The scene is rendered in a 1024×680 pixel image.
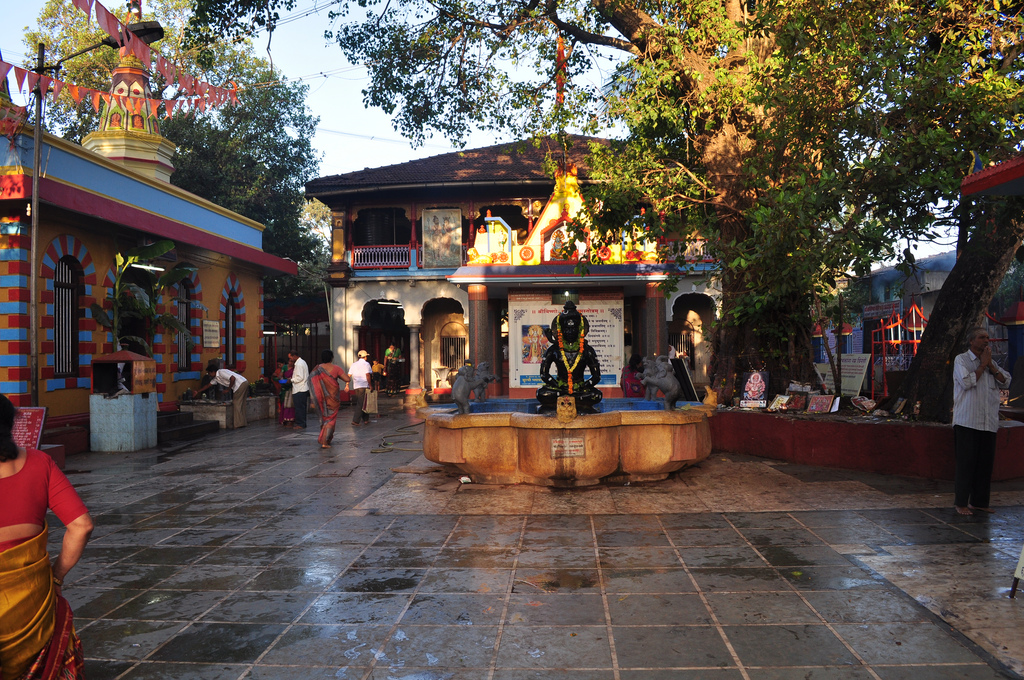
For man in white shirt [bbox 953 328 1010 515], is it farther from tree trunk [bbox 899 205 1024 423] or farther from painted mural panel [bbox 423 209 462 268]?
painted mural panel [bbox 423 209 462 268]

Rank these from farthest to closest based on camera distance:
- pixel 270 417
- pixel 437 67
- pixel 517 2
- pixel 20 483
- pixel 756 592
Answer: pixel 270 417 < pixel 437 67 < pixel 517 2 < pixel 756 592 < pixel 20 483

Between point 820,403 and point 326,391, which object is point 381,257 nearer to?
point 326,391

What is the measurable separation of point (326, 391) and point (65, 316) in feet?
17.1

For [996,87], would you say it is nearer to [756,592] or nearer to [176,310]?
[756,592]

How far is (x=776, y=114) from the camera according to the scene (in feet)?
27.8

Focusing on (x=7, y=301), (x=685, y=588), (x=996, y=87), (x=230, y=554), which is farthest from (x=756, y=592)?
(x=7, y=301)

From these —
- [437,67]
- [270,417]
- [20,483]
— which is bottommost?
[270,417]

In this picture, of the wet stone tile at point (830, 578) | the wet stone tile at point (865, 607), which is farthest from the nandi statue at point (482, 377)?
the wet stone tile at point (865, 607)

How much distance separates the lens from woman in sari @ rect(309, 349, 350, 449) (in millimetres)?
11000

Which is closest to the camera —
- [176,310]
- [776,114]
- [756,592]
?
[756,592]

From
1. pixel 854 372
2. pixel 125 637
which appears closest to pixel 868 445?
pixel 854 372

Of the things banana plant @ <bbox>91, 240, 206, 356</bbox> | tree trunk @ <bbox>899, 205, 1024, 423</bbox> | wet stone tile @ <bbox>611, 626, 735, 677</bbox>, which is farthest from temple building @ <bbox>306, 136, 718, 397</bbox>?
wet stone tile @ <bbox>611, 626, 735, 677</bbox>

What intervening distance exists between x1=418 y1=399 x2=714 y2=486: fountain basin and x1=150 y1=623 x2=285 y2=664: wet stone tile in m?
3.99

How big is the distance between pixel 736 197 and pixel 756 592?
7535mm
